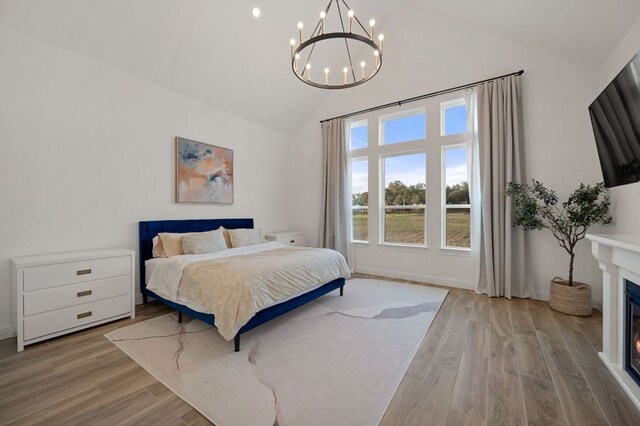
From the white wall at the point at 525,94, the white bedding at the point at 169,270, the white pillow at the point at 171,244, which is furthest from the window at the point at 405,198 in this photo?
the white pillow at the point at 171,244

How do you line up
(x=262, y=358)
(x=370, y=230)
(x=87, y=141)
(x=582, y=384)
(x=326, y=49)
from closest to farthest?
(x=582, y=384), (x=262, y=358), (x=87, y=141), (x=326, y=49), (x=370, y=230)

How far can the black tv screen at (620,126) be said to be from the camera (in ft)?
6.24

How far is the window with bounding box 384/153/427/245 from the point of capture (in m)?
4.52

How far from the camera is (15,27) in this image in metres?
2.56

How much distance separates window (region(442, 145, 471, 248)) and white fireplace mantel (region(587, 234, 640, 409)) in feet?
6.69

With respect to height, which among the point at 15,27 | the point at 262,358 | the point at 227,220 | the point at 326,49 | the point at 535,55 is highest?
the point at 326,49

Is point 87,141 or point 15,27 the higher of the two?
point 15,27

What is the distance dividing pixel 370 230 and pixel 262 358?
3230mm

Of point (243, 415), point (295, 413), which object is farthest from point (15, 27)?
point (295, 413)

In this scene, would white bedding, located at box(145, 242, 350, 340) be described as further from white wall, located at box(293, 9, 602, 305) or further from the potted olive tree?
the potted olive tree

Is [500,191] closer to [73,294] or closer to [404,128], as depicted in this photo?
[404,128]

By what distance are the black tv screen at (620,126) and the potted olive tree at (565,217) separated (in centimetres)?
39

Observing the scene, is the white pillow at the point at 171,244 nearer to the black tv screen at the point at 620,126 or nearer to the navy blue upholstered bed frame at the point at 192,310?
the navy blue upholstered bed frame at the point at 192,310

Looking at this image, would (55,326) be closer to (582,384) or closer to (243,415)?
(243,415)
